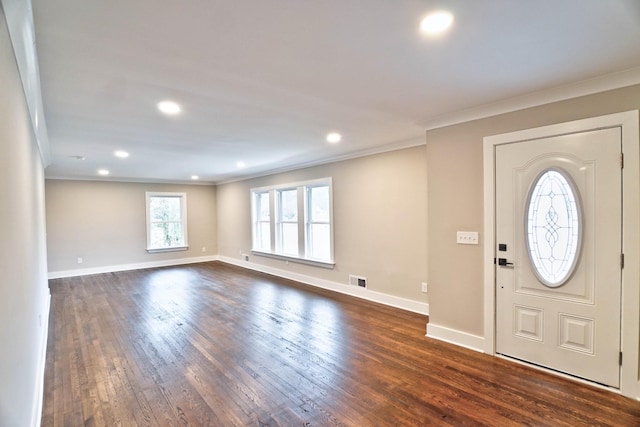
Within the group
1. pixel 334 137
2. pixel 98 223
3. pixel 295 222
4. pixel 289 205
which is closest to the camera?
pixel 334 137

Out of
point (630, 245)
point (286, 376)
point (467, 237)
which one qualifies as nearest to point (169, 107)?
point (286, 376)

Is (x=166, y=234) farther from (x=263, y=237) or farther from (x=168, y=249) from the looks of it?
(x=263, y=237)

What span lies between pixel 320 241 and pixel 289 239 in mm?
1013

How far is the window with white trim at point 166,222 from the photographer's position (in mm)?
8391

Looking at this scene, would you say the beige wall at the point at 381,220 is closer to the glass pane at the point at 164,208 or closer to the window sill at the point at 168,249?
the window sill at the point at 168,249

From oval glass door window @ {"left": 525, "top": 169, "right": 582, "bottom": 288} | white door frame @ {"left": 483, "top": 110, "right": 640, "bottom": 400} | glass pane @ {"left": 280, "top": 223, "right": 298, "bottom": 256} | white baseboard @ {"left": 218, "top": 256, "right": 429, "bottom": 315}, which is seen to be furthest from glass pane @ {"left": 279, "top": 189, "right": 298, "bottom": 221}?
white door frame @ {"left": 483, "top": 110, "right": 640, "bottom": 400}

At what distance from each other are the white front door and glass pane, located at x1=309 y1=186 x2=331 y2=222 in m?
3.32

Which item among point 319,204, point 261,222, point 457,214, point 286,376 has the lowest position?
point 286,376

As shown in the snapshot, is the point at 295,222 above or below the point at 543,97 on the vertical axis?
below

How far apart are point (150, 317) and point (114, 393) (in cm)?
195

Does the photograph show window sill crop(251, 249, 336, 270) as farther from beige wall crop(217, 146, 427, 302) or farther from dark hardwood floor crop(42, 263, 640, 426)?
dark hardwood floor crop(42, 263, 640, 426)

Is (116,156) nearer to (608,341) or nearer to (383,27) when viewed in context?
(383,27)

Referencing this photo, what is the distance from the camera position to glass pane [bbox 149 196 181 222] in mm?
8461

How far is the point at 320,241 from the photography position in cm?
606
